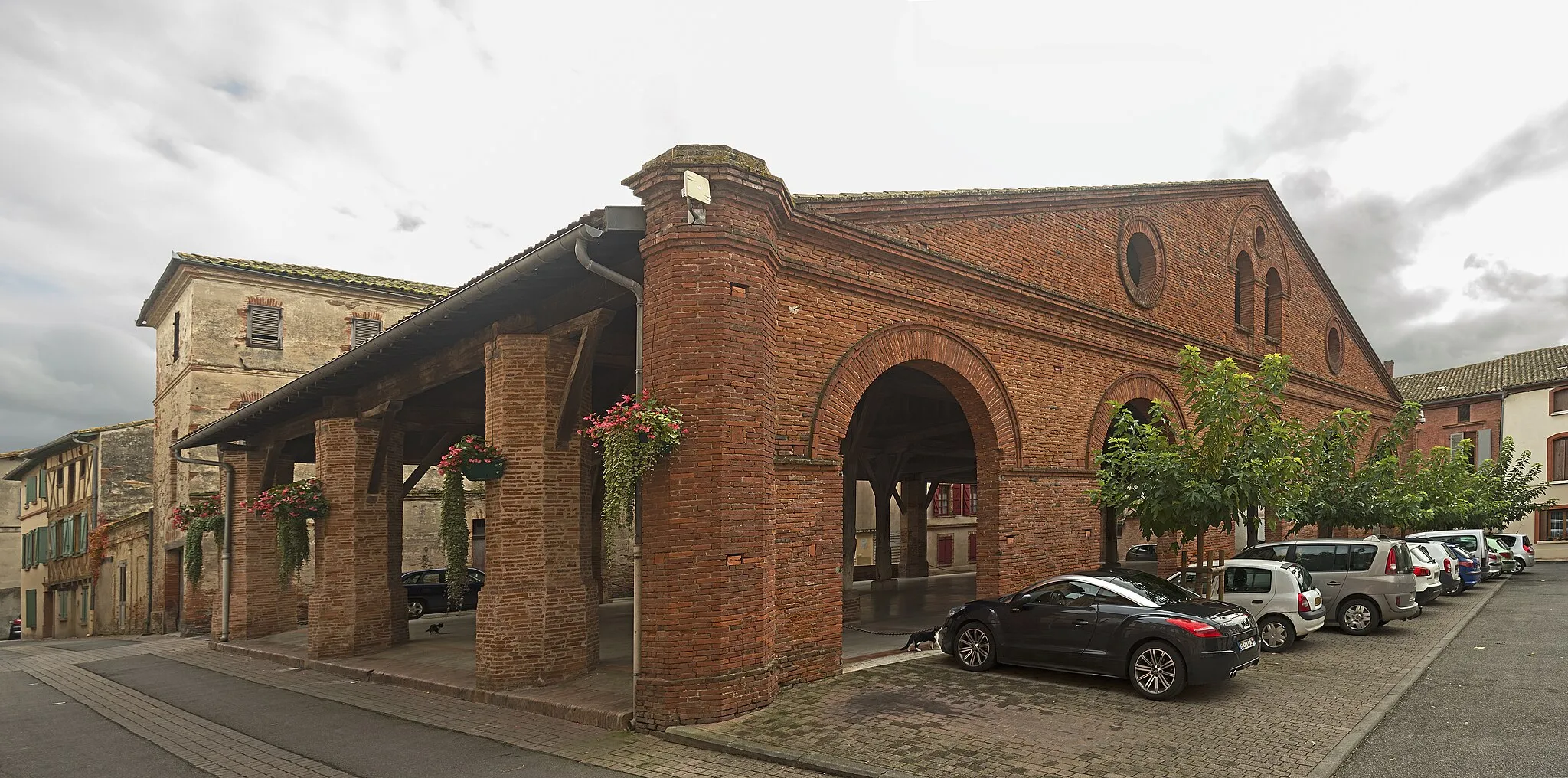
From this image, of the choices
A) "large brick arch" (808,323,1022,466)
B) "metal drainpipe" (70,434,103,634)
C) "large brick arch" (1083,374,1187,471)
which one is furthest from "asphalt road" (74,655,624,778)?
"metal drainpipe" (70,434,103,634)

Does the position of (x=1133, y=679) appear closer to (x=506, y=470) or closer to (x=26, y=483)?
(x=506, y=470)

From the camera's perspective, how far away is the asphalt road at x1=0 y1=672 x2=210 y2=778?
7.99 metres

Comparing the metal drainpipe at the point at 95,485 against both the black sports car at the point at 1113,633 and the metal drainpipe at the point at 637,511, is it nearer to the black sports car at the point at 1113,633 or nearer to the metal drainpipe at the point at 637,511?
the metal drainpipe at the point at 637,511

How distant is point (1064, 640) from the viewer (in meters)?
9.35

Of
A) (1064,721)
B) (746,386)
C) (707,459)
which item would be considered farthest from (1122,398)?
(707,459)

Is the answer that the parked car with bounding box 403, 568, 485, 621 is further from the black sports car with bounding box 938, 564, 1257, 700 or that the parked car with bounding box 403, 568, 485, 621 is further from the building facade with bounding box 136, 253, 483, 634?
the black sports car with bounding box 938, 564, 1257, 700

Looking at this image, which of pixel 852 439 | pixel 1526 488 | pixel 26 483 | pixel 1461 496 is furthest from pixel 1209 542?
pixel 26 483

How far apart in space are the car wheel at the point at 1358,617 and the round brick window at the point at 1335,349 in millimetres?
12483

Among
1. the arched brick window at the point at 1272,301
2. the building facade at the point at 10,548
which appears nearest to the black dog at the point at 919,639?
the arched brick window at the point at 1272,301

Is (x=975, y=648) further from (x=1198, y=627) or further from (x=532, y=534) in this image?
(x=532, y=534)

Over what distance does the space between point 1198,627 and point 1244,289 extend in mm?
13732

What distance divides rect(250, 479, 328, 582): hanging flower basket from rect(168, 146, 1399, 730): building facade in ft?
1.41

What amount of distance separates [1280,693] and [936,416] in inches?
423

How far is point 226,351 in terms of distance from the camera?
23.0 m
